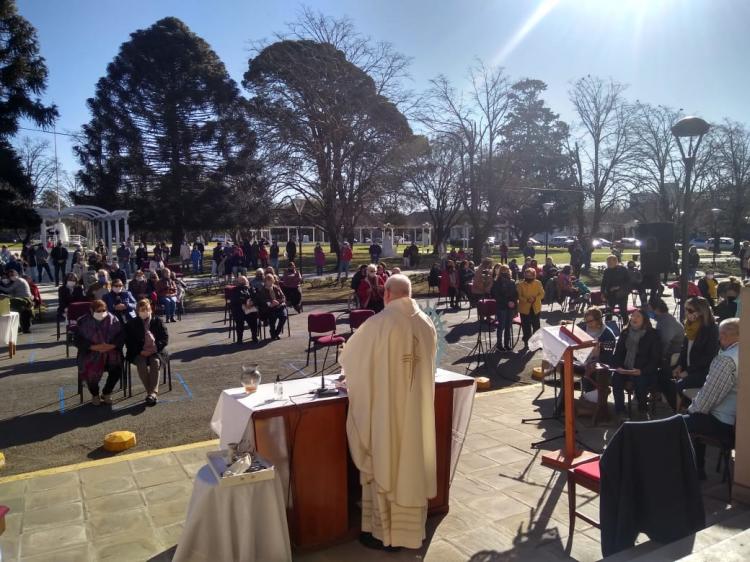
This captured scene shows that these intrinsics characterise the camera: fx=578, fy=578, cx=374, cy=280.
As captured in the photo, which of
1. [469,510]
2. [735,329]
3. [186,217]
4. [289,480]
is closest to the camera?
[289,480]

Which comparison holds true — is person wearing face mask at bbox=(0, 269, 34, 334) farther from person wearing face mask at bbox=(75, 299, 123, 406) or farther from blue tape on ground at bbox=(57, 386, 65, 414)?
person wearing face mask at bbox=(75, 299, 123, 406)

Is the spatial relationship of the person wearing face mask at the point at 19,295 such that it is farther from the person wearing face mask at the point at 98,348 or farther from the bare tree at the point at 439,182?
the bare tree at the point at 439,182

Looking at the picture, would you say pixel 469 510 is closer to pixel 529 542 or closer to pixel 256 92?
pixel 529 542

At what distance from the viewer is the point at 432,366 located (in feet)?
13.3

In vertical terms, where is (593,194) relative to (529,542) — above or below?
above

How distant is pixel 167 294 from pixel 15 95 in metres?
21.9

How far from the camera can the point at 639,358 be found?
22.5 feet

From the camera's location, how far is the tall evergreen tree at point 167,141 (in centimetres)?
3919

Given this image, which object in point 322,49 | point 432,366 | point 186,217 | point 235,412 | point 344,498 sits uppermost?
point 322,49

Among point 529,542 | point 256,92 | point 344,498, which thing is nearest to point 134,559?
point 344,498

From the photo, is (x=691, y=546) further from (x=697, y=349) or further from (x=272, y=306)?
(x=272, y=306)

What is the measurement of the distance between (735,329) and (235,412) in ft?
14.5

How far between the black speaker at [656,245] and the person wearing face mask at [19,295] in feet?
50.4

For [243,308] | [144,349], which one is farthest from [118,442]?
[243,308]
